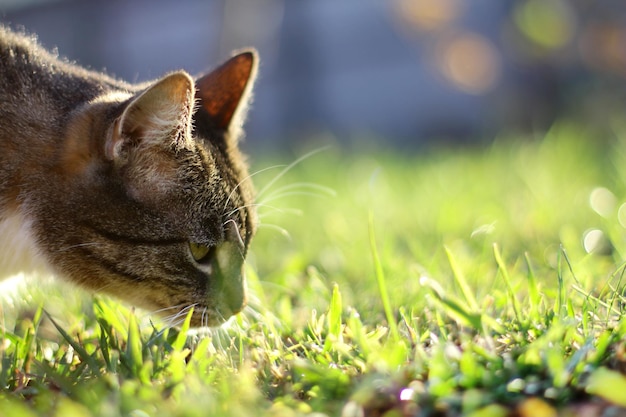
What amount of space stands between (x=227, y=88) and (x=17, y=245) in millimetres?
756

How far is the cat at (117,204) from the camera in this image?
5.51 feet

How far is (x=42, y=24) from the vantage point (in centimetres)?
1040

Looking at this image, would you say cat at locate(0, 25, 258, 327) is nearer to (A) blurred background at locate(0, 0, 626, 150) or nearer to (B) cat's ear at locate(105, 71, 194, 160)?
(B) cat's ear at locate(105, 71, 194, 160)

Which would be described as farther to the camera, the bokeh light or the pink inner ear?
the bokeh light

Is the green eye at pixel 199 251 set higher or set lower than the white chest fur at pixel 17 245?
lower

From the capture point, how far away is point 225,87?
2025 millimetres

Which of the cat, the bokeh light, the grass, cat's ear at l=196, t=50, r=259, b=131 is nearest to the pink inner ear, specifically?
cat's ear at l=196, t=50, r=259, b=131

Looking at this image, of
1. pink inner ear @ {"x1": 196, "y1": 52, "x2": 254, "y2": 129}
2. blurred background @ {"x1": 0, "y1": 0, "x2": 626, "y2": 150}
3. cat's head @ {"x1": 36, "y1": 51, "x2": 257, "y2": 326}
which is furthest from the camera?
blurred background @ {"x1": 0, "y1": 0, "x2": 626, "y2": 150}

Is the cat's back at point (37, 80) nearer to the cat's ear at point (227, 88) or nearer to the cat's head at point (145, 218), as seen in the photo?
the cat's head at point (145, 218)

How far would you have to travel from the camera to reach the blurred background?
587 centimetres

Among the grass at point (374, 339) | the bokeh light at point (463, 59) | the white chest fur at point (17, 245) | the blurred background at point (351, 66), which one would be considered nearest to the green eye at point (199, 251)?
the grass at point (374, 339)

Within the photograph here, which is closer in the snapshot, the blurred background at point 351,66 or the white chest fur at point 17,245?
the white chest fur at point 17,245

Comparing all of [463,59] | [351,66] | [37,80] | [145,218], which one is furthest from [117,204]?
[351,66]

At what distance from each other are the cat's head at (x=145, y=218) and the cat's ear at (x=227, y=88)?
28 centimetres
